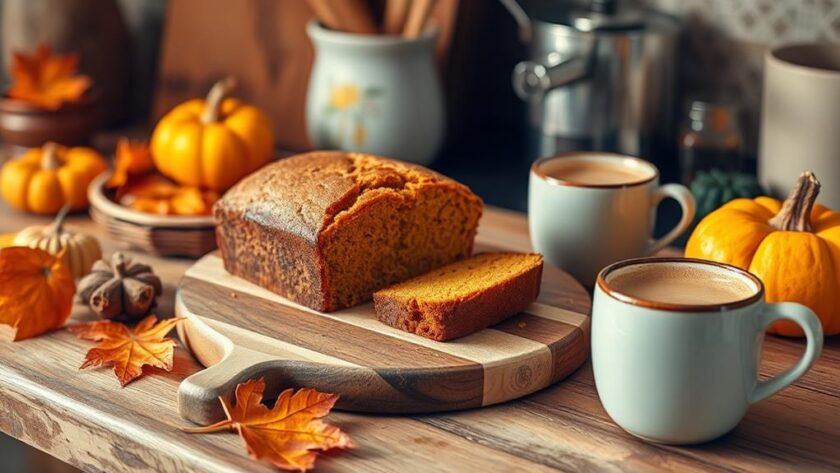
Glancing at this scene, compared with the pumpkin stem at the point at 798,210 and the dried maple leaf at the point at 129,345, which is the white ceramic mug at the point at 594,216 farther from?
the dried maple leaf at the point at 129,345

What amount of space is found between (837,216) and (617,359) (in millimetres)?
471

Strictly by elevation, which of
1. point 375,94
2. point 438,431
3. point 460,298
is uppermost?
point 375,94

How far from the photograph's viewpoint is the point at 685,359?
3.52ft

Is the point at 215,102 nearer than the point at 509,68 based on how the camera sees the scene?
Yes

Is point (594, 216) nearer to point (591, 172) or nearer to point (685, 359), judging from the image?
point (591, 172)

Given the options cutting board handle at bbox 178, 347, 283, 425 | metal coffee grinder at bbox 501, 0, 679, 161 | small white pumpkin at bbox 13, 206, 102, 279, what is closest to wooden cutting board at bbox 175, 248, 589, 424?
cutting board handle at bbox 178, 347, 283, 425

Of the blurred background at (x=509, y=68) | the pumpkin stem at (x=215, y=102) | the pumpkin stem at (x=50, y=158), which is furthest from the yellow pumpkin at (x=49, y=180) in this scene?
the blurred background at (x=509, y=68)

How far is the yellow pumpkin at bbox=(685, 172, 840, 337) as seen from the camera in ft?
4.40

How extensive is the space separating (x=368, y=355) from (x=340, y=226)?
182 mm

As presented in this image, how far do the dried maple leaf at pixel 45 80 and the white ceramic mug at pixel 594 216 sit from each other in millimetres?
981

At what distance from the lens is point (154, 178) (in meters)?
1.85

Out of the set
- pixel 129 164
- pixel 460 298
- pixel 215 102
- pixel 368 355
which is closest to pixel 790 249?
pixel 460 298

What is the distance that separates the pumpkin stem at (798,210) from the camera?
1339mm

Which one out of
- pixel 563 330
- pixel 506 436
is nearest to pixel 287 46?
pixel 563 330
